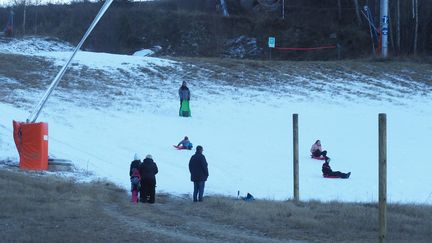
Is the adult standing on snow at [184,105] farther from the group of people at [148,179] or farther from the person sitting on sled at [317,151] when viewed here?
the group of people at [148,179]

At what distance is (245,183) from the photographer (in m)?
21.0

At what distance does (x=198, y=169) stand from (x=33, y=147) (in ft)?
15.8

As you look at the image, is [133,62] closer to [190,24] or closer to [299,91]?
[299,91]

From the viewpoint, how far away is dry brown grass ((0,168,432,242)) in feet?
36.4

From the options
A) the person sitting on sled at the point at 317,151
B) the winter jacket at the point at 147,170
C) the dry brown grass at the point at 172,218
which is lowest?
the dry brown grass at the point at 172,218

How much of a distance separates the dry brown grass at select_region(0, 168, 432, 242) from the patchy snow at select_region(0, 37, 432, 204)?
9.45 feet

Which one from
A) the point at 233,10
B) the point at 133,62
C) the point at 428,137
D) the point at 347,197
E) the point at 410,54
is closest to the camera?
the point at 347,197

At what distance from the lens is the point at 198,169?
680 inches

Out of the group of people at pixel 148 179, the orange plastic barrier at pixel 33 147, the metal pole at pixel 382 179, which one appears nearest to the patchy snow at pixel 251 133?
the orange plastic barrier at pixel 33 147

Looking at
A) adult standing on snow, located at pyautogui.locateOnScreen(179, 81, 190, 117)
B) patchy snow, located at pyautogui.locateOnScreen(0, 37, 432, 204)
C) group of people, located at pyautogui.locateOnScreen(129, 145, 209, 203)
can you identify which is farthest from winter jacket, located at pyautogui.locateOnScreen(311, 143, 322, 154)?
group of people, located at pyautogui.locateOnScreen(129, 145, 209, 203)

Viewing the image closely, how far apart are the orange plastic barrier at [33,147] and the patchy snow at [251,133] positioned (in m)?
0.99

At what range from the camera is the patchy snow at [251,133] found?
69.1 feet

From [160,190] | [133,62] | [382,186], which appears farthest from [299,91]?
[382,186]

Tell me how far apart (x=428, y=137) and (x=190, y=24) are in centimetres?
3993
